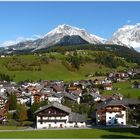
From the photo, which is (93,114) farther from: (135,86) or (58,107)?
(135,86)

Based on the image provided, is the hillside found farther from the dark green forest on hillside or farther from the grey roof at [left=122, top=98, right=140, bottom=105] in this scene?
the grey roof at [left=122, top=98, right=140, bottom=105]

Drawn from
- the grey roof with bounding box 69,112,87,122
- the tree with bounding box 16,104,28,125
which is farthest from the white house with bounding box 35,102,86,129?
the tree with bounding box 16,104,28,125

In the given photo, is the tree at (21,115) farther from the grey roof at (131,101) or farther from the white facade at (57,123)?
the grey roof at (131,101)

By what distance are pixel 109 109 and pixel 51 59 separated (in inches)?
4812

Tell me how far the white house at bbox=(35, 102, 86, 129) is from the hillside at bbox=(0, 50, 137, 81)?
90541 mm

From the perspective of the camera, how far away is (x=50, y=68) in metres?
173

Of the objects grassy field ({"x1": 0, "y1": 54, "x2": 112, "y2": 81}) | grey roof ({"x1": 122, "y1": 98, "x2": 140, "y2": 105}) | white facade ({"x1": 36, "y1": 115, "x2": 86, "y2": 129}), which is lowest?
white facade ({"x1": 36, "y1": 115, "x2": 86, "y2": 129})

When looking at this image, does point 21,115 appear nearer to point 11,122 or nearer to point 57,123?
point 11,122

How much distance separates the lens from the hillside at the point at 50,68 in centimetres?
15925

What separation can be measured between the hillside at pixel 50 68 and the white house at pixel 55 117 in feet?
297

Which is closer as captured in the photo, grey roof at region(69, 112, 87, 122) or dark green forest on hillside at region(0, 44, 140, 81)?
grey roof at region(69, 112, 87, 122)

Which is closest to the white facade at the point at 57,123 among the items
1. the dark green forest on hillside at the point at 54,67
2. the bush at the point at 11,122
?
the bush at the point at 11,122

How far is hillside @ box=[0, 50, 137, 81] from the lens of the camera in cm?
15925

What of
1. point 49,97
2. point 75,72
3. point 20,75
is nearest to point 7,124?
point 49,97
